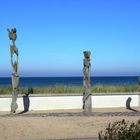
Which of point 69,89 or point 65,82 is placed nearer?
point 69,89

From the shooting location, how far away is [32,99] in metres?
24.4

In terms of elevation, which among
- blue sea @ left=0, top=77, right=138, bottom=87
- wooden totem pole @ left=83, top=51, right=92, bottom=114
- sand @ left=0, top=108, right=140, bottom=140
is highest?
blue sea @ left=0, top=77, right=138, bottom=87

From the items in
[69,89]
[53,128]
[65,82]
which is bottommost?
[53,128]

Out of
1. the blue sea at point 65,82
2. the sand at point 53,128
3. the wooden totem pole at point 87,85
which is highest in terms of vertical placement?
the blue sea at point 65,82

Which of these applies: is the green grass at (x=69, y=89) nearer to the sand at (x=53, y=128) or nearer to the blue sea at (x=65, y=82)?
the blue sea at (x=65, y=82)

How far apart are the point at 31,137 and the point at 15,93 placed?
8863 millimetres

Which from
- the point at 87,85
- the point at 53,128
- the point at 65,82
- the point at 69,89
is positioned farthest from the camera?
the point at 65,82

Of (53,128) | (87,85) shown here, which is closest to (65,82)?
(87,85)

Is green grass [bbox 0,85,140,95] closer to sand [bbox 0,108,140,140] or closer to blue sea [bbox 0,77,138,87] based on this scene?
blue sea [bbox 0,77,138,87]

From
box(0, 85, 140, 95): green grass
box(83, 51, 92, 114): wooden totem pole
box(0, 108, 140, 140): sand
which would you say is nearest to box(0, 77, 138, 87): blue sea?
box(0, 85, 140, 95): green grass

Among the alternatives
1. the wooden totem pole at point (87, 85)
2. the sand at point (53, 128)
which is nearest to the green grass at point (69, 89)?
the wooden totem pole at point (87, 85)

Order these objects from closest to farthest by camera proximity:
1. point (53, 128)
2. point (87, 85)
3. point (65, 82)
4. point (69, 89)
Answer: point (53, 128) < point (87, 85) < point (69, 89) < point (65, 82)

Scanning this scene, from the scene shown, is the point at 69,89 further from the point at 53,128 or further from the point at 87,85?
the point at 53,128

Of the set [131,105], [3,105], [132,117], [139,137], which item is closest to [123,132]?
[139,137]
